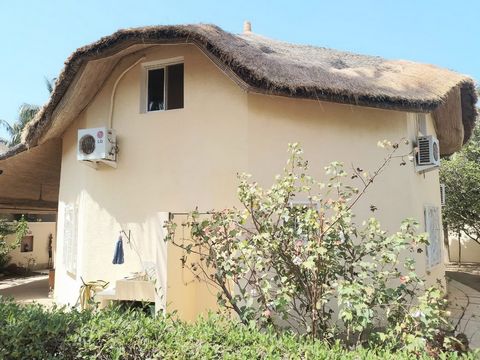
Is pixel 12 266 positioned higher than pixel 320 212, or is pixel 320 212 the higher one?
pixel 320 212

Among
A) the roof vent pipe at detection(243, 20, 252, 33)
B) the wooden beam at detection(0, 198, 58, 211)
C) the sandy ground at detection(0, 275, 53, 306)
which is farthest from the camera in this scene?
the roof vent pipe at detection(243, 20, 252, 33)

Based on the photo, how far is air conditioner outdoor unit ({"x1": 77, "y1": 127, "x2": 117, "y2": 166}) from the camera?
289 inches

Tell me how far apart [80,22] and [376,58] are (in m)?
7.54

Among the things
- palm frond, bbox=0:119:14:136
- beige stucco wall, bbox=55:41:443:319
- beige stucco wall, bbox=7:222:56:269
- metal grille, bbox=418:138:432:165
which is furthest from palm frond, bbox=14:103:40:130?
metal grille, bbox=418:138:432:165

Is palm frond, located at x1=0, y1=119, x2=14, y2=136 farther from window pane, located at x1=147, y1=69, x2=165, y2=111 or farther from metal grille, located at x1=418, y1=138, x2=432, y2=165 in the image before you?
metal grille, located at x1=418, y1=138, x2=432, y2=165

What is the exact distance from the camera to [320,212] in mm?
3900

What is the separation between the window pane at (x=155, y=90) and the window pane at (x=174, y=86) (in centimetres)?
15

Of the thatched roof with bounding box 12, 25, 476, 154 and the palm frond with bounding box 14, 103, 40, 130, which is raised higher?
the palm frond with bounding box 14, 103, 40, 130

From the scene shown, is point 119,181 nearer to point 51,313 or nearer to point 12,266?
point 51,313

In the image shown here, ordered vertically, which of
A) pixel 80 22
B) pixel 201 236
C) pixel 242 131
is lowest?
pixel 201 236

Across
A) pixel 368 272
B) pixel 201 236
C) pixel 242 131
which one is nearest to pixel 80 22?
pixel 242 131

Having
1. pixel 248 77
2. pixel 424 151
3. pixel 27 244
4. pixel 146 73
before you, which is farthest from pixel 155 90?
pixel 27 244

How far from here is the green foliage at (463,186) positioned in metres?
14.7

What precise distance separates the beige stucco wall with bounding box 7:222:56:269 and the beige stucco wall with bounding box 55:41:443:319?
46.2 feet
